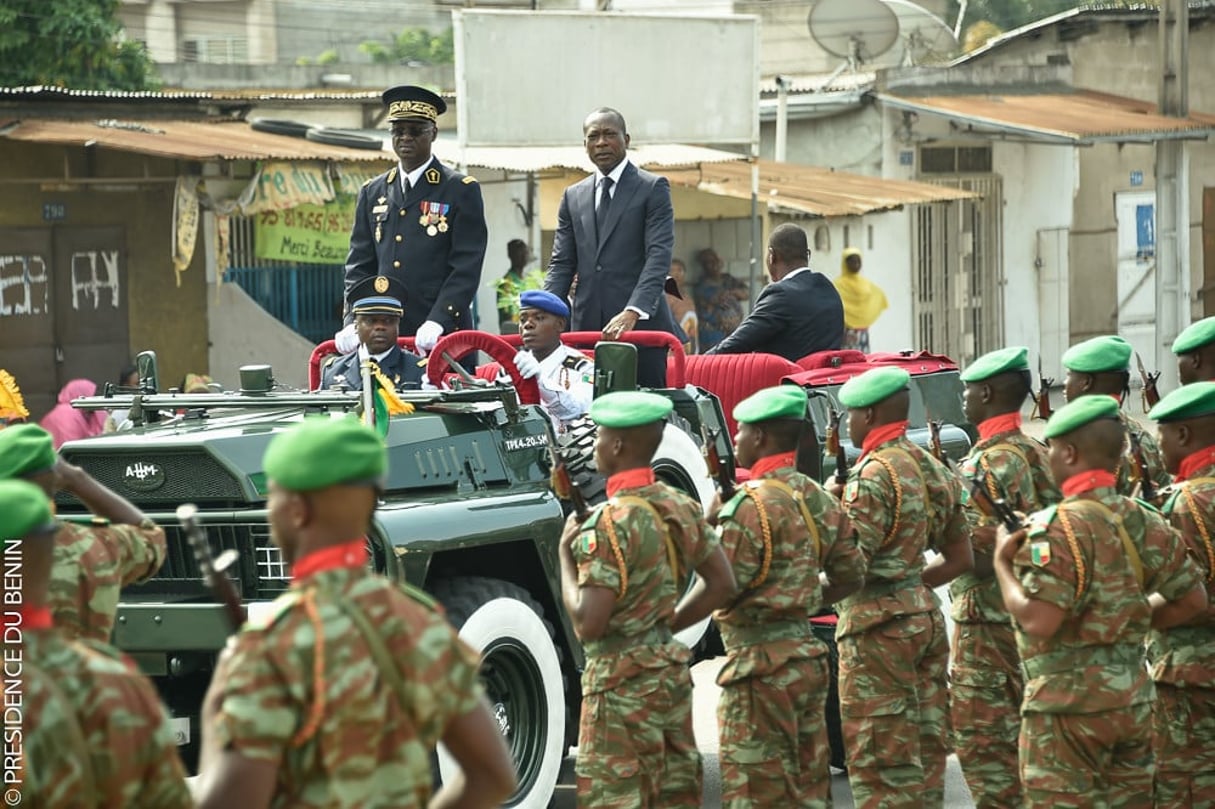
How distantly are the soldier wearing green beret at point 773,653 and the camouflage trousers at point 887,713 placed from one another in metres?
0.35

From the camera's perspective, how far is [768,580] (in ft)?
19.1

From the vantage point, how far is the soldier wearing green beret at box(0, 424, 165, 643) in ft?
15.0

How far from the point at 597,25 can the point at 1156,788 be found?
31.0 ft

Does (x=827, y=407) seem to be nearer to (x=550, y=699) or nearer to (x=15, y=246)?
(x=550, y=699)

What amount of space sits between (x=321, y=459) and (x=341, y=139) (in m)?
13.1

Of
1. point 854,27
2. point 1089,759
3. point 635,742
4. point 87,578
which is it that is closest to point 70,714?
point 87,578

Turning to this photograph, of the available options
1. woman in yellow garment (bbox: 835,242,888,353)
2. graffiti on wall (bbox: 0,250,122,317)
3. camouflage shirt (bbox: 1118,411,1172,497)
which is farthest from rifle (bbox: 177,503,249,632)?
woman in yellow garment (bbox: 835,242,888,353)

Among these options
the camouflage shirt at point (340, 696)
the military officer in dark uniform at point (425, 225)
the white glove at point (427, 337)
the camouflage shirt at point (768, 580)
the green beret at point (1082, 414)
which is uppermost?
the military officer in dark uniform at point (425, 225)

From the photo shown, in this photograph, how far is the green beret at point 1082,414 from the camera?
5.35 m

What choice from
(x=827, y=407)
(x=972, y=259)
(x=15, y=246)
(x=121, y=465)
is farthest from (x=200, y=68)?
(x=121, y=465)

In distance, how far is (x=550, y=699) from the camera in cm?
668

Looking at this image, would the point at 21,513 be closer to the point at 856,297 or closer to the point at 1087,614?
the point at 1087,614

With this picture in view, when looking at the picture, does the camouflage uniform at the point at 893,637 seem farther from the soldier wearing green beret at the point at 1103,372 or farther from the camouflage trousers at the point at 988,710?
the soldier wearing green beret at the point at 1103,372

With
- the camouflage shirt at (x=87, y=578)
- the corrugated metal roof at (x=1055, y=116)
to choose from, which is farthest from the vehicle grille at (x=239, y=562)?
the corrugated metal roof at (x=1055, y=116)
